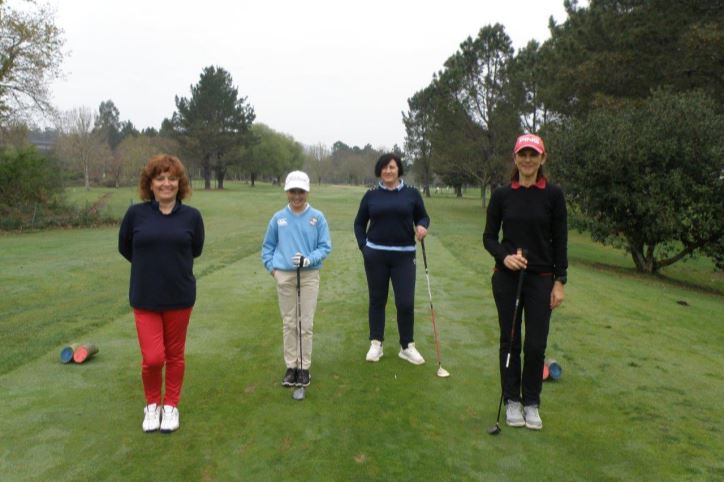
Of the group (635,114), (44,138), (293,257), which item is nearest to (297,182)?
(293,257)

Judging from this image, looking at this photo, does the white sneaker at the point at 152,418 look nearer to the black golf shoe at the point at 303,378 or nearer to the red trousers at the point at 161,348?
the red trousers at the point at 161,348

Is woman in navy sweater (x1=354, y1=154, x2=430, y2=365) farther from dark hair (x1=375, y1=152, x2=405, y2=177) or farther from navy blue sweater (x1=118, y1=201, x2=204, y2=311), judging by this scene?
navy blue sweater (x1=118, y1=201, x2=204, y2=311)

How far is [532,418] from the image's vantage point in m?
3.93

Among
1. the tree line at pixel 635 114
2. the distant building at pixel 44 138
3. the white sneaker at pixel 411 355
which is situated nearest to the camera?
the white sneaker at pixel 411 355

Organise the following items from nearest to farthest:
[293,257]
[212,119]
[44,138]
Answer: [293,257]
[212,119]
[44,138]

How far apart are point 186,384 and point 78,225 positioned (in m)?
25.8

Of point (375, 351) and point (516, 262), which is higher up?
point (516, 262)

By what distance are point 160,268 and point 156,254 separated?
0.34 feet

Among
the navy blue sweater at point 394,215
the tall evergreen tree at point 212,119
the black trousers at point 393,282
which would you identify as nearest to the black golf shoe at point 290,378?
the black trousers at point 393,282

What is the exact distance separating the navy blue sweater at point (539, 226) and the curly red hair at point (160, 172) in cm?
238

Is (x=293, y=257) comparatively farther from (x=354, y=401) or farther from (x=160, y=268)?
(x=354, y=401)

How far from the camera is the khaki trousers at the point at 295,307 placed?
4734 millimetres

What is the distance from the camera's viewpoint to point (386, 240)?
5113 millimetres

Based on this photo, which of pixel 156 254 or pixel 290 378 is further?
pixel 290 378
